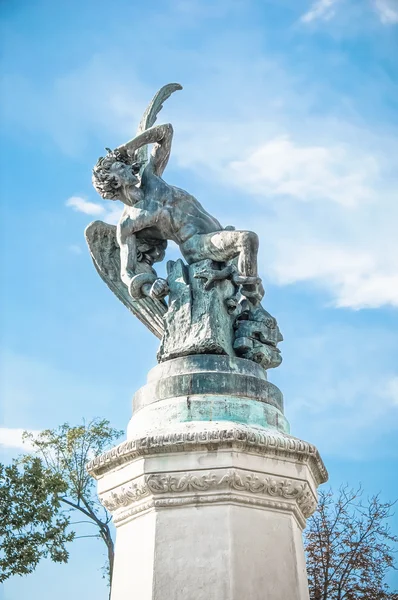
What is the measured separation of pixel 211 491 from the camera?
16.5 feet

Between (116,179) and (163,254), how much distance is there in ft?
2.59

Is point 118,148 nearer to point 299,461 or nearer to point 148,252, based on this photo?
point 148,252

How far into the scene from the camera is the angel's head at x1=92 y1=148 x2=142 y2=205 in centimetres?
641

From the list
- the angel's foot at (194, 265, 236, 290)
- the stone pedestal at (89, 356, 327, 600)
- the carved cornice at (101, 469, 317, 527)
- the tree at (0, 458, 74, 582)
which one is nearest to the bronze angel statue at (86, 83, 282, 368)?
the angel's foot at (194, 265, 236, 290)

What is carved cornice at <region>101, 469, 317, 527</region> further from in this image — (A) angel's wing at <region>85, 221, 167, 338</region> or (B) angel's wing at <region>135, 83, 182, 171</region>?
(B) angel's wing at <region>135, 83, 182, 171</region>

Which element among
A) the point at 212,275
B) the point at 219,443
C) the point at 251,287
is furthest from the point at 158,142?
the point at 219,443

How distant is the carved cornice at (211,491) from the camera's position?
16.4ft

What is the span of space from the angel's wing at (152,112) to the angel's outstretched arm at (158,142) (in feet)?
0.38

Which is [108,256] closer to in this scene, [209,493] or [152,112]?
[152,112]

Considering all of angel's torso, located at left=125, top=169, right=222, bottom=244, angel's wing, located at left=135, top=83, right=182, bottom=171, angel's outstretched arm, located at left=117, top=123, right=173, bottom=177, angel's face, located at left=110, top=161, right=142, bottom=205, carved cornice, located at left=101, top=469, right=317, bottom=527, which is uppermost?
angel's wing, located at left=135, top=83, right=182, bottom=171

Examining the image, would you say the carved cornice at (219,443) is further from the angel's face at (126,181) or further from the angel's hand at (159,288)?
the angel's face at (126,181)

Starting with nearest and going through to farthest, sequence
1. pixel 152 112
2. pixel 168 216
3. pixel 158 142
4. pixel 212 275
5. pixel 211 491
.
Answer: pixel 211 491
pixel 212 275
pixel 168 216
pixel 158 142
pixel 152 112

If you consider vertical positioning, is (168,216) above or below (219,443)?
above

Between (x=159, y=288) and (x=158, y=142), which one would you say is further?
(x=158, y=142)
